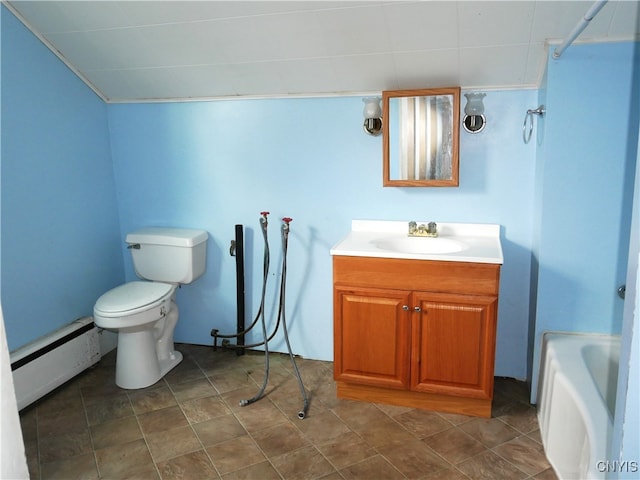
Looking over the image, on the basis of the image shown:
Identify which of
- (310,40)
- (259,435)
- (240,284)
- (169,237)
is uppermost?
(310,40)

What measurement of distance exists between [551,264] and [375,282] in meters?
0.82

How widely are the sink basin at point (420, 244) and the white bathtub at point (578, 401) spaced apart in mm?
625

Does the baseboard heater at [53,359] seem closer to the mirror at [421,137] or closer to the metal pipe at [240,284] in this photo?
the metal pipe at [240,284]

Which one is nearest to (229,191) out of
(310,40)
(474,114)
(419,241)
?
(310,40)

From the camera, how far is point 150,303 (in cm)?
258

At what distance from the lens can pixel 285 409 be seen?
246cm

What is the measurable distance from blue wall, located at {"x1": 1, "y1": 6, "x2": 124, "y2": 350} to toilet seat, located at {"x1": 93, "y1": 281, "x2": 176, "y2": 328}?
0.31 m

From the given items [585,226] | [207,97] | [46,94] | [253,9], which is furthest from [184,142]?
[585,226]

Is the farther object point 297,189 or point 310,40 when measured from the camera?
point 297,189

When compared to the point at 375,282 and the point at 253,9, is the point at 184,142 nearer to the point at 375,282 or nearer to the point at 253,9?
the point at 253,9

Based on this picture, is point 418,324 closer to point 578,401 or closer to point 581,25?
point 578,401

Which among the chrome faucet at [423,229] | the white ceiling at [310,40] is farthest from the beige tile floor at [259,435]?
the white ceiling at [310,40]

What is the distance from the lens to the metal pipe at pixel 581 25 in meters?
1.50

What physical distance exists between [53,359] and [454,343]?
2033 millimetres
